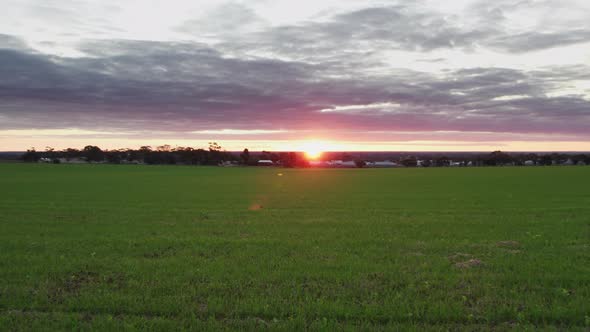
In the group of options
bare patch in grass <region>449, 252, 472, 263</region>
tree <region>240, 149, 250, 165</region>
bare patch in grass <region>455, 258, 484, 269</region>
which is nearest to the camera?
bare patch in grass <region>455, 258, 484, 269</region>

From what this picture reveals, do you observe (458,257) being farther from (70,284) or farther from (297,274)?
(70,284)

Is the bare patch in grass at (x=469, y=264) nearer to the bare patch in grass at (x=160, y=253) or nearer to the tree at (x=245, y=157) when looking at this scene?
the bare patch in grass at (x=160, y=253)

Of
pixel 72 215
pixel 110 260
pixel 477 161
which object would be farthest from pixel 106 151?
pixel 110 260

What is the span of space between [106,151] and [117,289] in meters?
196

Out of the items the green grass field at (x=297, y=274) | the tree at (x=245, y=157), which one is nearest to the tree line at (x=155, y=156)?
the tree at (x=245, y=157)

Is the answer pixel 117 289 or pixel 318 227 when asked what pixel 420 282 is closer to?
pixel 117 289

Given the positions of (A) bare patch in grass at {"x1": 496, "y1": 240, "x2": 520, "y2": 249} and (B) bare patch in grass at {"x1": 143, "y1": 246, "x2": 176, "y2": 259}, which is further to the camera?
(A) bare patch in grass at {"x1": 496, "y1": 240, "x2": 520, "y2": 249}

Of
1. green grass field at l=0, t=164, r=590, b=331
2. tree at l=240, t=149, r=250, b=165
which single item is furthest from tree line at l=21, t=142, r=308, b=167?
green grass field at l=0, t=164, r=590, b=331

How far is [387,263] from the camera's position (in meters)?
12.0

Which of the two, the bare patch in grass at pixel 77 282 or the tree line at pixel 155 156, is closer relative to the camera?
the bare patch in grass at pixel 77 282

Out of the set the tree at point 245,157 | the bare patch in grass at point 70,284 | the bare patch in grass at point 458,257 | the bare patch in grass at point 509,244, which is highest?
the tree at point 245,157

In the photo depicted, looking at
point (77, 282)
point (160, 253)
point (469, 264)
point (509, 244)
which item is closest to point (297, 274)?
point (469, 264)

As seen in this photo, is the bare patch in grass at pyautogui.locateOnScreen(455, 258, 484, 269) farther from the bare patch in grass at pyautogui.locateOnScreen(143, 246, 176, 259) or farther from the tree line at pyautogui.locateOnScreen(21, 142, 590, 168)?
the tree line at pyautogui.locateOnScreen(21, 142, 590, 168)

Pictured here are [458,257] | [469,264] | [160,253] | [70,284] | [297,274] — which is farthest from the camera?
[160,253]
